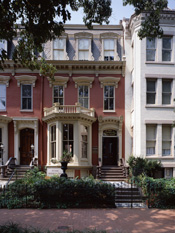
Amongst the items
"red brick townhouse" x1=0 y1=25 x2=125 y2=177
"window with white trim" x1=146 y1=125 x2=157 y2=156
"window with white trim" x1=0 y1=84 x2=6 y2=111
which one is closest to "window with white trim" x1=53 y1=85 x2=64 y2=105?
"red brick townhouse" x1=0 y1=25 x2=125 y2=177

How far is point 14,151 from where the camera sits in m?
18.0

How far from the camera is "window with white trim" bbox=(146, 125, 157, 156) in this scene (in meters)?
16.2

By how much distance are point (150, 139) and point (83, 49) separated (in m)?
8.58

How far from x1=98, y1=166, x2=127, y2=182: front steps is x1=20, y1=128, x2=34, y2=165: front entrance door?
5751 mm

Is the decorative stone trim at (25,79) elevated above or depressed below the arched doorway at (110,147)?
above

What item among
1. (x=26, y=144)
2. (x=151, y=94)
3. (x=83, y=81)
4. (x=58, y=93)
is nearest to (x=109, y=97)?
(x=83, y=81)

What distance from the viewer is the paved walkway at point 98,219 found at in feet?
26.3

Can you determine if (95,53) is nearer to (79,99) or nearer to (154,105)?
(79,99)

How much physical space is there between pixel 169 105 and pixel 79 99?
21.8 feet

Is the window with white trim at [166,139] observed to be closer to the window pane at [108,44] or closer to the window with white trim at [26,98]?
the window pane at [108,44]

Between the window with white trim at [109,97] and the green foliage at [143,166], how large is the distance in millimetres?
4788

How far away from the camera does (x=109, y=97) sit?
1842 centimetres

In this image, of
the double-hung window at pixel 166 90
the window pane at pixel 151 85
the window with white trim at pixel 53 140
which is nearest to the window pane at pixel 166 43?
the double-hung window at pixel 166 90

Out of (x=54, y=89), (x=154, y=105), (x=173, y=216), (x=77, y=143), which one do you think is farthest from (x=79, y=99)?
(x=173, y=216)
